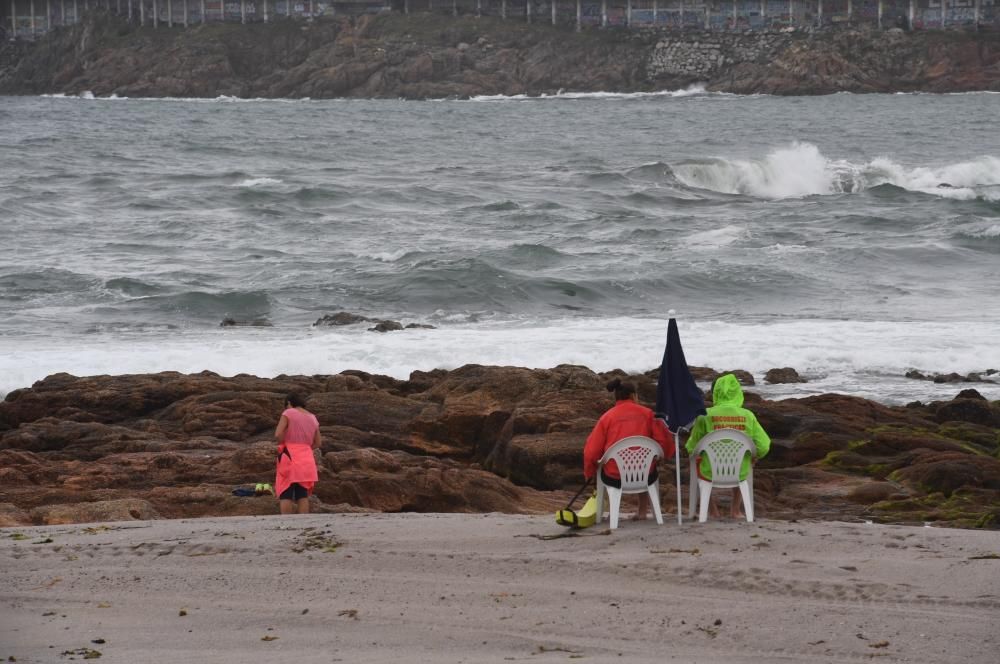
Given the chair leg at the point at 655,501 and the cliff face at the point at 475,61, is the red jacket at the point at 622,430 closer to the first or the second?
the chair leg at the point at 655,501

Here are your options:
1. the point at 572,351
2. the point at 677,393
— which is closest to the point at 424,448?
the point at 677,393

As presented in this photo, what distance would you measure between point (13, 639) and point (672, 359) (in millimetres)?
4085

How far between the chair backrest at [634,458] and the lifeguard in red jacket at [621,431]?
0.11ft

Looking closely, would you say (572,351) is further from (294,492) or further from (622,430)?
(622,430)

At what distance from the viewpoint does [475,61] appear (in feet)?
390

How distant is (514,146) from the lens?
55.4 meters

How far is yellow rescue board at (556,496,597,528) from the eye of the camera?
29.5ft

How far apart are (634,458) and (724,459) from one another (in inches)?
22.6

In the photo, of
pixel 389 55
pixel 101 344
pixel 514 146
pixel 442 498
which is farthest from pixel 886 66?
pixel 442 498

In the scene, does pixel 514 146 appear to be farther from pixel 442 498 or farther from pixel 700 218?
pixel 442 498

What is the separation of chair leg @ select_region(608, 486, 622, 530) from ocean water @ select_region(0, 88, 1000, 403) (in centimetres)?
778

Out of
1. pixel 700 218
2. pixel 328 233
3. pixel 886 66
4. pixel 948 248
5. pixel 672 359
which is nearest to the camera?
pixel 672 359

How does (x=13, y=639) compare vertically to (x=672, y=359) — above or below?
below

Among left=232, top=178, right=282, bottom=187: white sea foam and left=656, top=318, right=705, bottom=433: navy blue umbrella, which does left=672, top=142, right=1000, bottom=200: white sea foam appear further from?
left=656, top=318, right=705, bottom=433: navy blue umbrella
